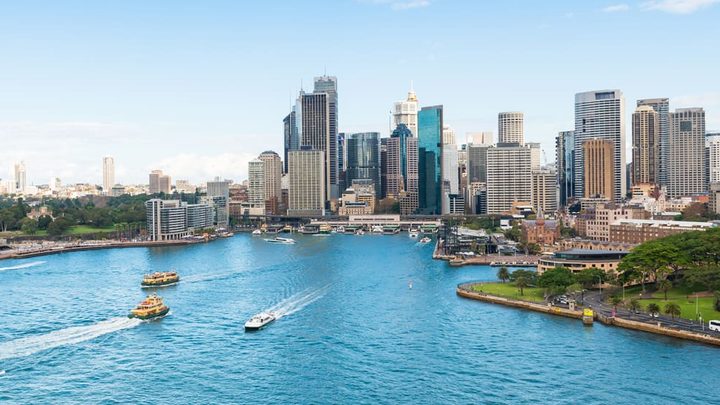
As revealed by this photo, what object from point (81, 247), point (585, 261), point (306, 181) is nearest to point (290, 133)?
point (306, 181)

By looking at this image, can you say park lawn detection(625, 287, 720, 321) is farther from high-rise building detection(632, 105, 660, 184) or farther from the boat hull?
high-rise building detection(632, 105, 660, 184)

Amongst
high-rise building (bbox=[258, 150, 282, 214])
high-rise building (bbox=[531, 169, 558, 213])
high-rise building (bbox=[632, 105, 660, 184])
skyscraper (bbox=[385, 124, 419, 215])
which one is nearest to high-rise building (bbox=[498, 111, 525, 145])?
skyscraper (bbox=[385, 124, 419, 215])

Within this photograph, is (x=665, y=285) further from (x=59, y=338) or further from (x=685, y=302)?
(x=59, y=338)

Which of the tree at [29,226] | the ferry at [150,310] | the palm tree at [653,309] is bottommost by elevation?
the ferry at [150,310]

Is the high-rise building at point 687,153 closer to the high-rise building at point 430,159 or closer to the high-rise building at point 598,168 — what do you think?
the high-rise building at point 598,168

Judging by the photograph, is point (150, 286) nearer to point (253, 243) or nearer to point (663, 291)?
point (663, 291)

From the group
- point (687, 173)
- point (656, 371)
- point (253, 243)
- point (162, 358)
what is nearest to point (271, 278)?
point (162, 358)

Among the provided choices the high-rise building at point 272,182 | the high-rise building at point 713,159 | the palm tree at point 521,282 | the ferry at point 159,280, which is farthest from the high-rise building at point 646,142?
the ferry at point 159,280
